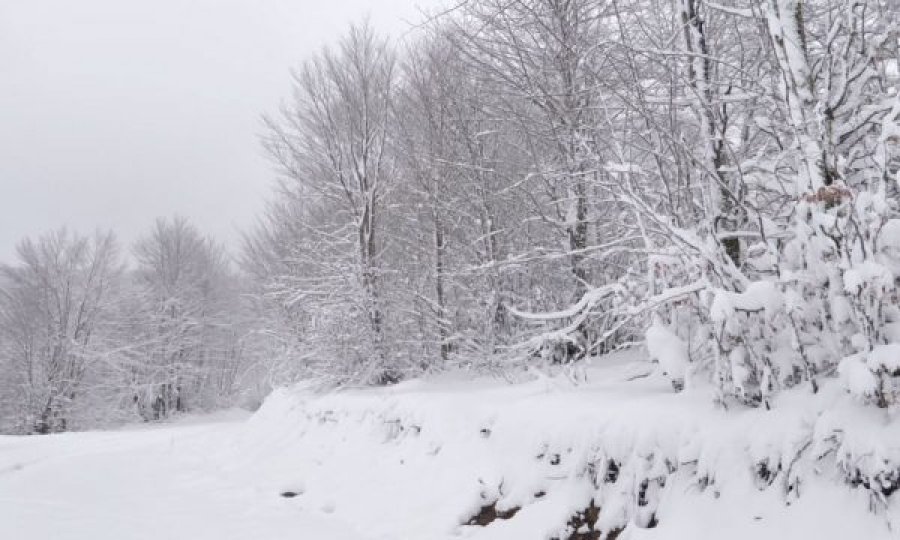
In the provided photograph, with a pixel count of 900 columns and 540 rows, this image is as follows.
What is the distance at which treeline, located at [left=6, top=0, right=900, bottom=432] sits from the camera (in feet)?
10.9

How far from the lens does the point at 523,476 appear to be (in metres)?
4.83

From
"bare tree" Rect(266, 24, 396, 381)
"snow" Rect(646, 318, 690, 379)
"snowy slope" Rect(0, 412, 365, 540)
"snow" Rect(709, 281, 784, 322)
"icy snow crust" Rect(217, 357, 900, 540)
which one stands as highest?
"bare tree" Rect(266, 24, 396, 381)

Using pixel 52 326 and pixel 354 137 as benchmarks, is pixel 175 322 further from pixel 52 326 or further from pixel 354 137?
pixel 354 137

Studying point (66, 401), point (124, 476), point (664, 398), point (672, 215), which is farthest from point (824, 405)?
point (66, 401)

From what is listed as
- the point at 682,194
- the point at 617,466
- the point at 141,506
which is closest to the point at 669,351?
the point at 617,466

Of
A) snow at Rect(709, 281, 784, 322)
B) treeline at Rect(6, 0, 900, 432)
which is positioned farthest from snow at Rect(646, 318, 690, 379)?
snow at Rect(709, 281, 784, 322)

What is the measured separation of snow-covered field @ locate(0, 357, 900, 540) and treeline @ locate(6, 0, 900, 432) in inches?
13.8

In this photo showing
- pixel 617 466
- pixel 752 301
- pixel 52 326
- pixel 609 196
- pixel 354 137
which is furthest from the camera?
pixel 52 326

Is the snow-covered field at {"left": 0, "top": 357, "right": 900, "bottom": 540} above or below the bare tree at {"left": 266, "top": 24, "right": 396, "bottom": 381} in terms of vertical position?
below

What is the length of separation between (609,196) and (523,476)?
346 centimetres

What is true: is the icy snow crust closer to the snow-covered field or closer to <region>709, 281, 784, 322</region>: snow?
the snow-covered field

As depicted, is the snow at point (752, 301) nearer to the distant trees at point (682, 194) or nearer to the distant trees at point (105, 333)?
the distant trees at point (682, 194)

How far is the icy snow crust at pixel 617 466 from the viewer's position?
2.88m

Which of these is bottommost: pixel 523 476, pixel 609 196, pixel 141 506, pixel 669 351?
pixel 141 506
